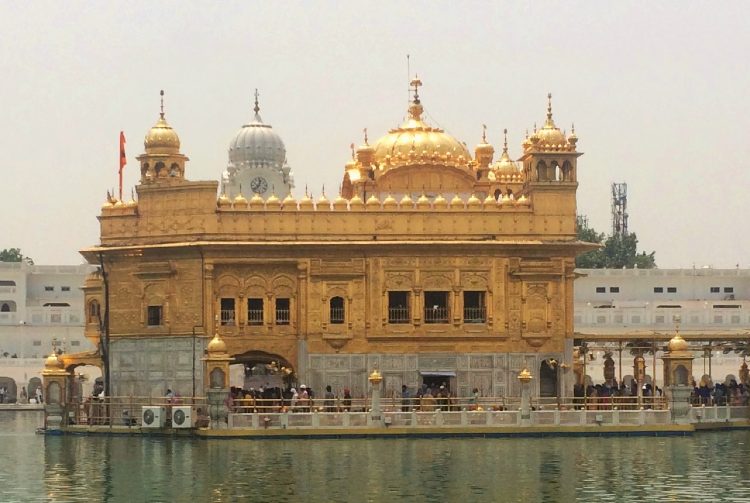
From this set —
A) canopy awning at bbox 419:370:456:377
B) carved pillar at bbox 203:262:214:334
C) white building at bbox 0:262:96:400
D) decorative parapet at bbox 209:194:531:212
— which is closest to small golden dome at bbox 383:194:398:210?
decorative parapet at bbox 209:194:531:212

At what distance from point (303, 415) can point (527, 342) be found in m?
7.32

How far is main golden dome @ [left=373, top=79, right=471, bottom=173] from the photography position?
5203cm

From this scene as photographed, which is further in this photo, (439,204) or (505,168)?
(505,168)

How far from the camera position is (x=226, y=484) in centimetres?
3158

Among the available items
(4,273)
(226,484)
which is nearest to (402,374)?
(226,484)

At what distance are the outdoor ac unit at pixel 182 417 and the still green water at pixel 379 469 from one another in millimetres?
834

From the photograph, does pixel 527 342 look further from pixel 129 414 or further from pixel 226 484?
pixel 226 484

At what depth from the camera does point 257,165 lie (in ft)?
266

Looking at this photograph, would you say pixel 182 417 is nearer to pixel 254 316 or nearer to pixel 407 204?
pixel 254 316

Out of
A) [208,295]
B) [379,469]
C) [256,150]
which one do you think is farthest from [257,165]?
[379,469]

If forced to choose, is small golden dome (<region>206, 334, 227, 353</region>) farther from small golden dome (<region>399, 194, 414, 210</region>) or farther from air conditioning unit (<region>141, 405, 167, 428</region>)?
small golden dome (<region>399, 194, 414, 210</region>)

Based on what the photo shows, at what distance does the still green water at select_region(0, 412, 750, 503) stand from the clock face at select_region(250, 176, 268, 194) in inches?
1468

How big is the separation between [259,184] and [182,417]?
38.5 metres

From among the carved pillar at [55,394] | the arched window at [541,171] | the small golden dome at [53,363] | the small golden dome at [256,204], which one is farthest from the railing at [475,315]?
the small golden dome at [53,363]
